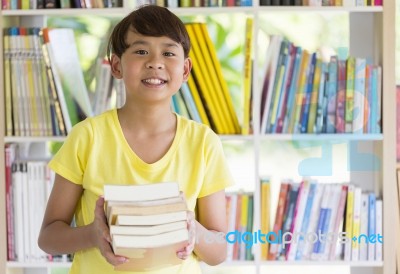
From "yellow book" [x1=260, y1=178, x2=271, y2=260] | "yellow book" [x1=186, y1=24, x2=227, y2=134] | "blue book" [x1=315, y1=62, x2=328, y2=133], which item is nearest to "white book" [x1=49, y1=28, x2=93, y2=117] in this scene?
"yellow book" [x1=186, y1=24, x2=227, y2=134]

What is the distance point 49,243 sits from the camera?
4.83ft

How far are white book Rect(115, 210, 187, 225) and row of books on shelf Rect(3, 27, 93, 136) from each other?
1265mm

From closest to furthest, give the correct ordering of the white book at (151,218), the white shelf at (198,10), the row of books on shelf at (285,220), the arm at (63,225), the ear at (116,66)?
the white book at (151,218)
the arm at (63,225)
the ear at (116,66)
the white shelf at (198,10)
the row of books on shelf at (285,220)

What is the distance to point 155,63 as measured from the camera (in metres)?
1.46

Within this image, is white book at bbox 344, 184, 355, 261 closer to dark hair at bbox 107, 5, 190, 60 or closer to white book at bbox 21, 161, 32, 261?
white book at bbox 21, 161, 32, 261

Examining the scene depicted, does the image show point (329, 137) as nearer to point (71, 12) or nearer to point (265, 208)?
point (265, 208)

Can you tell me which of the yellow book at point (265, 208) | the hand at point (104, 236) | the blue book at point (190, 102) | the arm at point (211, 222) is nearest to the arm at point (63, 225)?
the hand at point (104, 236)

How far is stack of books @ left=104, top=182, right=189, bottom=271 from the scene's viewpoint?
1.24 meters

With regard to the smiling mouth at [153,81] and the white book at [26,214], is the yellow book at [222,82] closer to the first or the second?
the white book at [26,214]

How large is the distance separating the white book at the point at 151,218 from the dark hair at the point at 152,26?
371 mm

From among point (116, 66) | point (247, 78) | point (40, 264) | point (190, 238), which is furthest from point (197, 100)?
point (190, 238)

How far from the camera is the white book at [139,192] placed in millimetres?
1261

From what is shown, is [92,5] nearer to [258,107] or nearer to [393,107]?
[258,107]

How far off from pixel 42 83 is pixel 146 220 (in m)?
1.34
